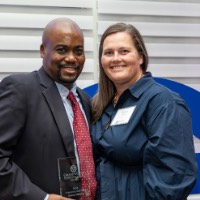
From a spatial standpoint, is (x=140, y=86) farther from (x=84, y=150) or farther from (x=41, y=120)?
(x=41, y=120)

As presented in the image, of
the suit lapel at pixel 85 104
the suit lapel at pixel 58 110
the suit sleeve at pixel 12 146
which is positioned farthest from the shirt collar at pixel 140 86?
the suit sleeve at pixel 12 146

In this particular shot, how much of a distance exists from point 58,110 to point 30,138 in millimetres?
208

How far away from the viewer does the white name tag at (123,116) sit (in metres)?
2.00

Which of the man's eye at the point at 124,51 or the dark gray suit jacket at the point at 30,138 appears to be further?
the man's eye at the point at 124,51

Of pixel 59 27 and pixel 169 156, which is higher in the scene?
pixel 59 27

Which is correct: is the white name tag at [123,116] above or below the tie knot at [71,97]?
below

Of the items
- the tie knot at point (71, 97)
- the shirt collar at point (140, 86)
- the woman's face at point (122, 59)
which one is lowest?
the tie knot at point (71, 97)

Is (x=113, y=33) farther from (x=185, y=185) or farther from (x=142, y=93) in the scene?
(x=185, y=185)

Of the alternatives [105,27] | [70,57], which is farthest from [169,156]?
[105,27]

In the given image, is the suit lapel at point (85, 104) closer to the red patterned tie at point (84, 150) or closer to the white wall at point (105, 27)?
the red patterned tie at point (84, 150)

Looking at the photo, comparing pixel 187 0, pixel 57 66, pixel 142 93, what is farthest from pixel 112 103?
pixel 187 0

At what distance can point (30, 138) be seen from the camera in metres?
1.80

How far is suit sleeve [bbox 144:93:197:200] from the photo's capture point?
1.82 m

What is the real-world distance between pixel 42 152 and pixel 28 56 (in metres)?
1.25
